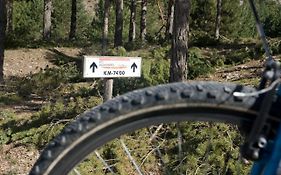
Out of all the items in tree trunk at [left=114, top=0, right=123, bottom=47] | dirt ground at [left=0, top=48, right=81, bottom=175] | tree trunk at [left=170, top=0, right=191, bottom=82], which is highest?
tree trunk at [left=114, top=0, right=123, bottom=47]

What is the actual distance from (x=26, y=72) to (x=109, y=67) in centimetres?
1185

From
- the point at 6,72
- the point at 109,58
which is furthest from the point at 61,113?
the point at 6,72

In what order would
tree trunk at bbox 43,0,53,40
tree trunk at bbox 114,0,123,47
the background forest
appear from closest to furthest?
the background forest < tree trunk at bbox 114,0,123,47 < tree trunk at bbox 43,0,53,40

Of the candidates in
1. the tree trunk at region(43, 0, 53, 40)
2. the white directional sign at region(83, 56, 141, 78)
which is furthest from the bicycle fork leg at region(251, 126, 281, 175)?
the tree trunk at region(43, 0, 53, 40)

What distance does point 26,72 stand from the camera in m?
16.5

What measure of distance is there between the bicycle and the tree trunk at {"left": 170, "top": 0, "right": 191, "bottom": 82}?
6.04m

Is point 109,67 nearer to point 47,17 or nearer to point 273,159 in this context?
point 273,159

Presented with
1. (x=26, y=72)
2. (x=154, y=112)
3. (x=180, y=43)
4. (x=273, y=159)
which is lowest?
(x=26, y=72)

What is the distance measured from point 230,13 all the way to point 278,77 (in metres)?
32.5

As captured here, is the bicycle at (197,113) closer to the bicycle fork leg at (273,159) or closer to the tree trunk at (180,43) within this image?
the bicycle fork leg at (273,159)

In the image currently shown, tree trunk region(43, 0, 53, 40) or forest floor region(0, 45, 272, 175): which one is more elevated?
tree trunk region(43, 0, 53, 40)

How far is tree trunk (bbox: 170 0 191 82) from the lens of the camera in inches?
292

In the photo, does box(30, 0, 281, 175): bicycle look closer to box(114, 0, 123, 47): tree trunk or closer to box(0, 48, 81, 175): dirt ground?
box(0, 48, 81, 175): dirt ground

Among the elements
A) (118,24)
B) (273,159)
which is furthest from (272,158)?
(118,24)
